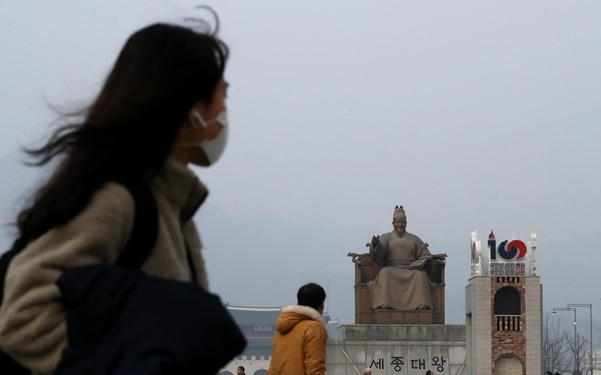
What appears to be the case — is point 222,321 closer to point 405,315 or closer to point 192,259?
point 192,259

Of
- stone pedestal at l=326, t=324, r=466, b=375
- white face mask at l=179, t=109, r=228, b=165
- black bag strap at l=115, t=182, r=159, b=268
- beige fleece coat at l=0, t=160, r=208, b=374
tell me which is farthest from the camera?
stone pedestal at l=326, t=324, r=466, b=375

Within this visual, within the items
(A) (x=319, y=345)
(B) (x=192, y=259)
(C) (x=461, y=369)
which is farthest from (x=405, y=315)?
(B) (x=192, y=259)

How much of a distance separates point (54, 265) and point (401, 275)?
3184 cm

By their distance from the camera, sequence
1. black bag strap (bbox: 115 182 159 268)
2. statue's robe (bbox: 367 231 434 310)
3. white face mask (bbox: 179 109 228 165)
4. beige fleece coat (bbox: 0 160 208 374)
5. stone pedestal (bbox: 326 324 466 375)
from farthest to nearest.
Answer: statue's robe (bbox: 367 231 434 310) < stone pedestal (bbox: 326 324 466 375) < white face mask (bbox: 179 109 228 165) < black bag strap (bbox: 115 182 159 268) < beige fleece coat (bbox: 0 160 208 374)

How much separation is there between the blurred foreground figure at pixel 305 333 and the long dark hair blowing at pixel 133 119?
4.46m

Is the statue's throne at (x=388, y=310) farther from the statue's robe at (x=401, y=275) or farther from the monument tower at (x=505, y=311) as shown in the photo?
the monument tower at (x=505, y=311)

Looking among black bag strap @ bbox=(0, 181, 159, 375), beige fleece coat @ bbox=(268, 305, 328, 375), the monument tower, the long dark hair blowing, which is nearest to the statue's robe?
the monument tower

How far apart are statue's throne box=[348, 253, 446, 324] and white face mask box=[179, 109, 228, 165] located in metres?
31.2

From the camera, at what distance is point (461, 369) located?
3175cm

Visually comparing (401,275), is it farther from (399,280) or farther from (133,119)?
(133,119)

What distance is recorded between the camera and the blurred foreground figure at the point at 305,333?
21.0 ft

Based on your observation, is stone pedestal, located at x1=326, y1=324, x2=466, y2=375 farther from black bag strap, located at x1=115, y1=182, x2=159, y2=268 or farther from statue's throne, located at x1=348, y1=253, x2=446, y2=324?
black bag strap, located at x1=115, y1=182, x2=159, y2=268

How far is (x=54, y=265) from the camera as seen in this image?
1.78m

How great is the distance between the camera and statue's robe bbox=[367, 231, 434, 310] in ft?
109
